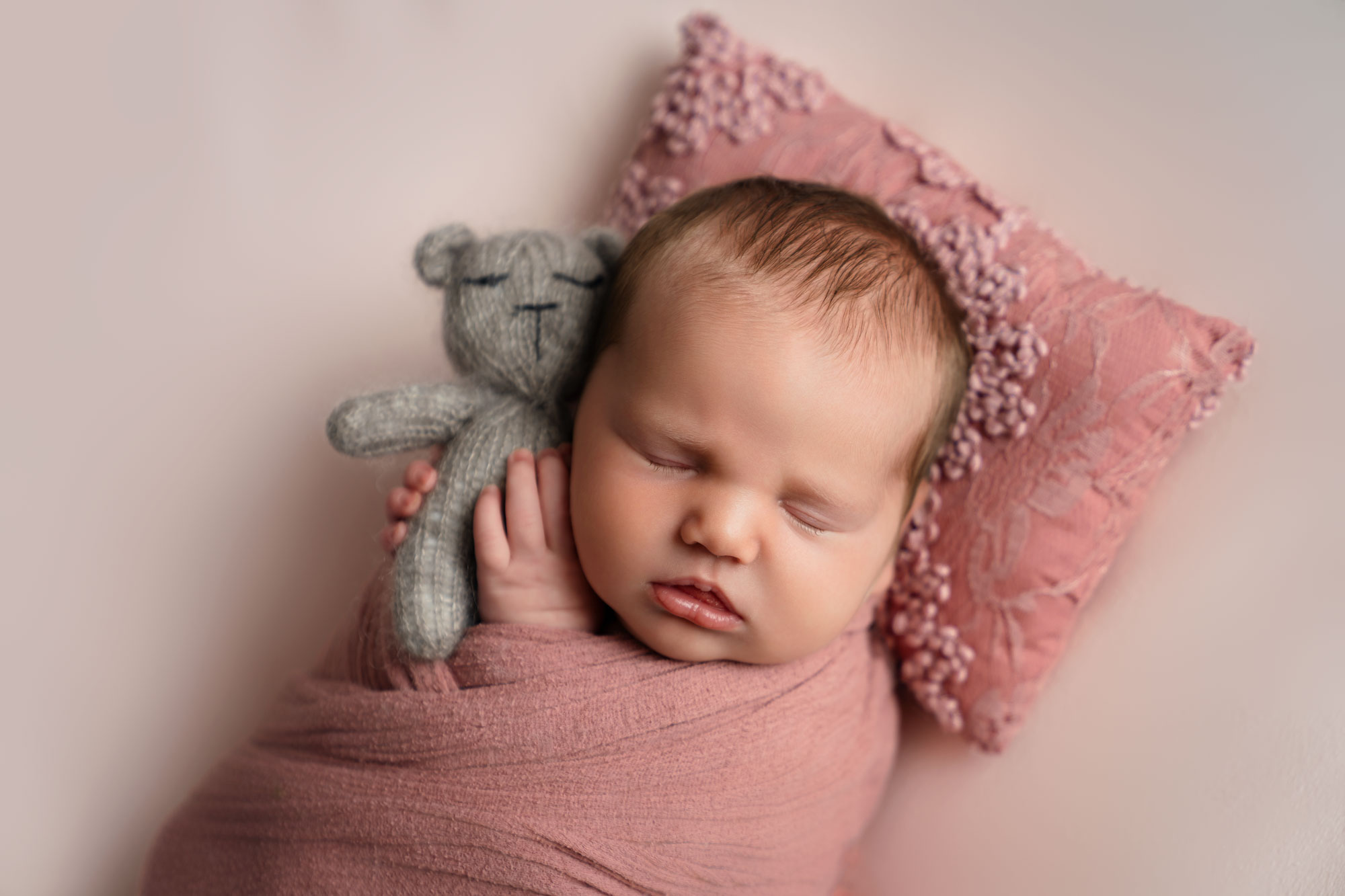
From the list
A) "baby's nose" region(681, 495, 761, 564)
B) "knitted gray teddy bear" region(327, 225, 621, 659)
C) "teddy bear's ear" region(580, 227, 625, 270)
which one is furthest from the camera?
"teddy bear's ear" region(580, 227, 625, 270)

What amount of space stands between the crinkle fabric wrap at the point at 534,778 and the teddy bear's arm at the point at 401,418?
0.18 metres

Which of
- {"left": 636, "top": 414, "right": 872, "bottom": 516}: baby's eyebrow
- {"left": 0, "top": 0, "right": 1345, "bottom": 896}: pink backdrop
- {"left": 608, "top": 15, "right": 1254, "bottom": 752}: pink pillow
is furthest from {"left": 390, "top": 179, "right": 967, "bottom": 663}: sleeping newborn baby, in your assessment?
{"left": 0, "top": 0, "right": 1345, "bottom": 896}: pink backdrop

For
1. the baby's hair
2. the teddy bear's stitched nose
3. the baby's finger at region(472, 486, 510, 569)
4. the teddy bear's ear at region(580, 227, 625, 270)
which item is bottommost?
the baby's finger at region(472, 486, 510, 569)

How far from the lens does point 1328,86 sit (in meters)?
0.94

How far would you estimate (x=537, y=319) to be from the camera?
933 mm

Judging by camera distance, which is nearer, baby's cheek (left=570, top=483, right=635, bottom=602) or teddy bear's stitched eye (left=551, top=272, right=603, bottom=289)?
baby's cheek (left=570, top=483, right=635, bottom=602)

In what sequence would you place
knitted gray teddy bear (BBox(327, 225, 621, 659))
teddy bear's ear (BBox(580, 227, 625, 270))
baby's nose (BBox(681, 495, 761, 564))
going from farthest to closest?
teddy bear's ear (BBox(580, 227, 625, 270)), knitted gray teddy bear (BBox(327, 225, 621, 659)), baby's nose (BBox(681, 495, 761, 564))

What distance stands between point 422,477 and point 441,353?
38cm

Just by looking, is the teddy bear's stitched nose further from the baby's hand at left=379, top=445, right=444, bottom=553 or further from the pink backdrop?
the pink backdrop

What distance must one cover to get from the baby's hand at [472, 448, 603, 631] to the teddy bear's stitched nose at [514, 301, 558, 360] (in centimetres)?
11

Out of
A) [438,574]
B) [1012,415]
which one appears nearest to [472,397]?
[438,574]

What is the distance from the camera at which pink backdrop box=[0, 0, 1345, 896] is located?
917mm

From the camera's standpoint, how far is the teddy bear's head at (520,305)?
930mm

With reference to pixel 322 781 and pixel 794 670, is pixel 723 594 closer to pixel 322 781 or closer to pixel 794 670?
pixel 794 670
